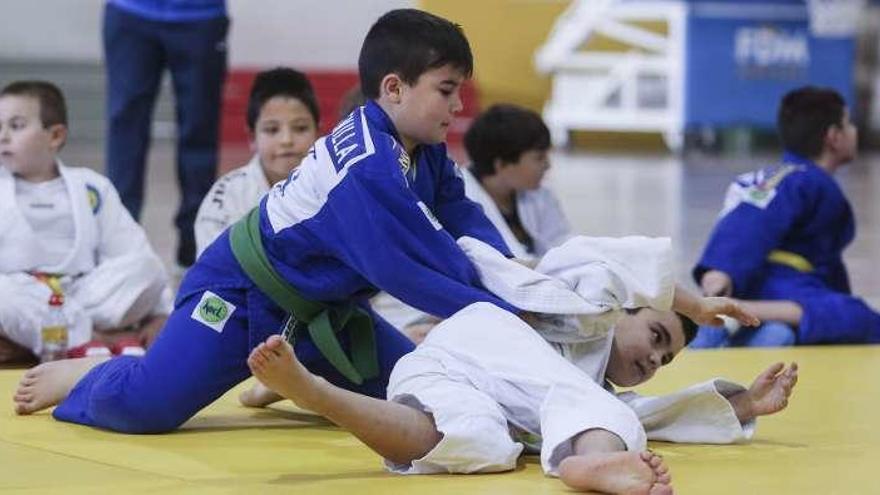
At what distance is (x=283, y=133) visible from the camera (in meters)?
4.73

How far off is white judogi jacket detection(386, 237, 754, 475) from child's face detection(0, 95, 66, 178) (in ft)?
5.90

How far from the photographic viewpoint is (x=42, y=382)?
3.74 metres

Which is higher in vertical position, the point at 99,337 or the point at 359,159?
the point at 359,159

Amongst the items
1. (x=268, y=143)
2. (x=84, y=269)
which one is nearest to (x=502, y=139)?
(x=268, y=143)

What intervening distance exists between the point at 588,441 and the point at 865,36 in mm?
11787

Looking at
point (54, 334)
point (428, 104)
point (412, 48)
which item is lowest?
point (54, 334)

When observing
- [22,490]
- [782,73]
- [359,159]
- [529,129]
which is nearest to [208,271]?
[359,159]

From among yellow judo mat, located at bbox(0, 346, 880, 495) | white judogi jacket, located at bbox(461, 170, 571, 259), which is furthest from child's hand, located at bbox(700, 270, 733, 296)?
yellow judo mat, located at bbox(0, 346, 880, 495)

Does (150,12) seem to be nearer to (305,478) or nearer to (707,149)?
(305,478)

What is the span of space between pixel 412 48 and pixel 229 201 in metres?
1.49

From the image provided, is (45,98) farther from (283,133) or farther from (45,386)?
(45,386)

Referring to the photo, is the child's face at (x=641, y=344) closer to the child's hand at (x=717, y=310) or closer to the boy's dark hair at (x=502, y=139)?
the child's hand at (x=717, y=310)

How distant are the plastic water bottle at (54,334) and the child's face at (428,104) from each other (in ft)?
5.17

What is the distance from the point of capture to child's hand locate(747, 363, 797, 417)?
3.43 meters
